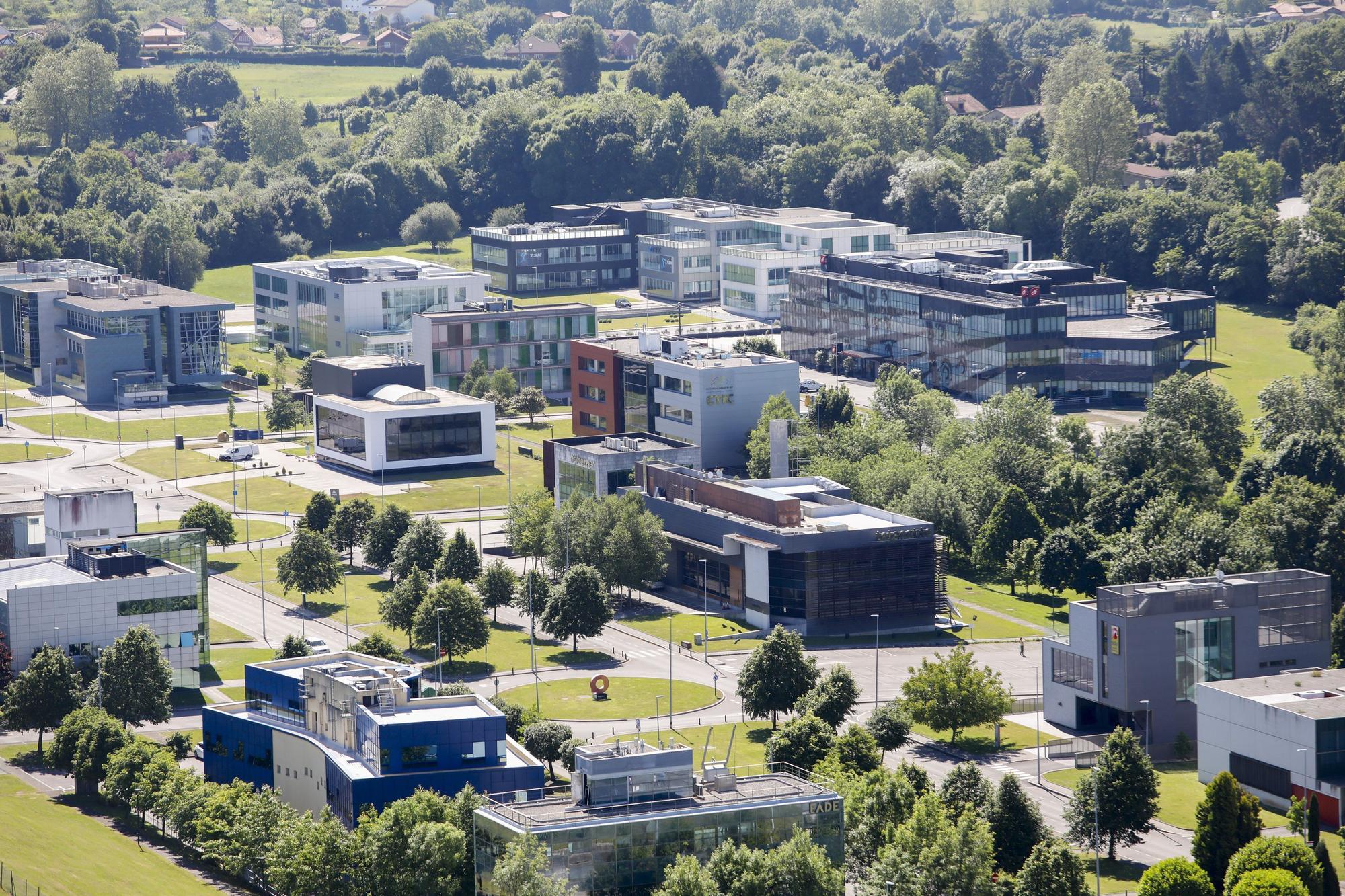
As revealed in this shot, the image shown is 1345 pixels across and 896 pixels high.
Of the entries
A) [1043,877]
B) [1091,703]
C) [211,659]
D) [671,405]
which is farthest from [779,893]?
[671,405]

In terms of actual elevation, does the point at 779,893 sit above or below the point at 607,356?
below

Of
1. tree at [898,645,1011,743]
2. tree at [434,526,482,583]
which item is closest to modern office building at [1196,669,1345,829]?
tree at [898,645,1011,743]

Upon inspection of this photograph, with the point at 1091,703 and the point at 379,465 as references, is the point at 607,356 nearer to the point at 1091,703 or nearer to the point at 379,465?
the point at 379,465

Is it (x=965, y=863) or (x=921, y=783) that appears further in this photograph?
(x=921, y=783)

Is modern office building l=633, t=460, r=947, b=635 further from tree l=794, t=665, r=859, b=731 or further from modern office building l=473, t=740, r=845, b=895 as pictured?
modern office building l=473, t=740, r=845, b=895

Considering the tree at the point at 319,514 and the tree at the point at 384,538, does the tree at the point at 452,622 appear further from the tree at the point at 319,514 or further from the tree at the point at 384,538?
the tree at the point at 319,514

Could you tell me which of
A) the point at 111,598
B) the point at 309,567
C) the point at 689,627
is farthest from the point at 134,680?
the point at 689,627
